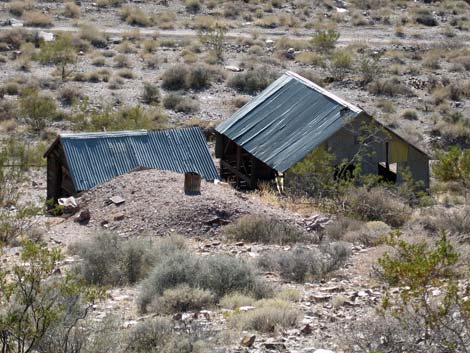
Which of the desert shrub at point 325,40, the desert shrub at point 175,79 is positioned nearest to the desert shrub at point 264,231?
the desert shrub at point 175,79

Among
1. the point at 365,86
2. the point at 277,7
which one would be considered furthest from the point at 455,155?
the point at 277,7

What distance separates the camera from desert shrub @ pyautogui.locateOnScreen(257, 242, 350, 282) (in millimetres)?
14516

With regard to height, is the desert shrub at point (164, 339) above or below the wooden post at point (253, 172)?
above

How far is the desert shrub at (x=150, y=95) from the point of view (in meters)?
39.4

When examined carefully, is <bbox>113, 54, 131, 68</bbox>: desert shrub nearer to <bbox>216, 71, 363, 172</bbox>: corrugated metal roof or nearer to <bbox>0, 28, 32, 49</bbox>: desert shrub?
<bbox>0, 28, 32, 49</bbox>: desert shrub

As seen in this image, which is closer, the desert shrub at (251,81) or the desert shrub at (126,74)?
the desert shrub at (251,81)

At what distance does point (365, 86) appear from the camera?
4281 cm

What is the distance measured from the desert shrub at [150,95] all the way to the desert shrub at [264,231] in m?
21.2

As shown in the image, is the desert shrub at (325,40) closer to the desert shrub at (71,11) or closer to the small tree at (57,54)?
the small tree at (57,54)

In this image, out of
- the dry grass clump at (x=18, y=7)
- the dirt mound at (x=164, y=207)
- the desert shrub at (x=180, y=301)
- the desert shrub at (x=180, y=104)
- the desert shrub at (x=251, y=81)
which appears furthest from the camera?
the dry grass clump at (x=18, y=7)

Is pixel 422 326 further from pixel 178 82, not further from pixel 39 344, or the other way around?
pixel 178 82

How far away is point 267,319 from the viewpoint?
11.6 m

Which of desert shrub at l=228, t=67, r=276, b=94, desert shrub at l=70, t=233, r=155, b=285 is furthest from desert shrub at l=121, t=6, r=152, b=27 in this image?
desert shrub at l=70, t=233, r=155, b=285

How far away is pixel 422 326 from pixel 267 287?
3.46m
